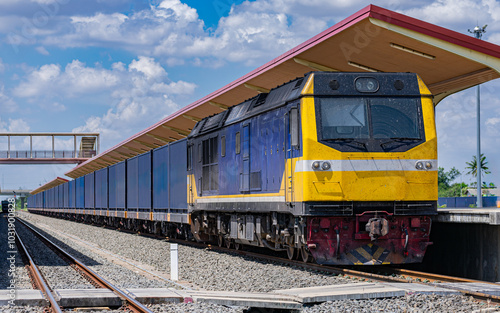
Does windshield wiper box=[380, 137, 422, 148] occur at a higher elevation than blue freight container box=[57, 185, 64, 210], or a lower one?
higher

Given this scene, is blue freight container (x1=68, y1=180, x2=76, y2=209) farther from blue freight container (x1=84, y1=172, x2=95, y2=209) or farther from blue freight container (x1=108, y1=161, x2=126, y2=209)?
blue freight container (x1=108, y1=161, x2=126, y2=209)

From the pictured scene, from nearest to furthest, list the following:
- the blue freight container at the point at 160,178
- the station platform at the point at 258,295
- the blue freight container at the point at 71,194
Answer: the station platform at the point at 258,295 → the blue freight container at the point at 160,178 → the blue freight container at the point at 71,194

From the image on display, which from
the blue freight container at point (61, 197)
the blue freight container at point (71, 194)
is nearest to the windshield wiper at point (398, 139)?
the blue freight container at point (71, 194)

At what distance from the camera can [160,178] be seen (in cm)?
2555

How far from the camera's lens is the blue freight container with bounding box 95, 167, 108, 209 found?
1540 inches

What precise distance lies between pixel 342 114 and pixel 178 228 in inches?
513

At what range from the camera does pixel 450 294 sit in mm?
9109

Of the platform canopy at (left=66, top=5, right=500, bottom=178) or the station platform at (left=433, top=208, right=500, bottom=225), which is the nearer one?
the station platform at (left=433, top=208, right=500, bottom=225)

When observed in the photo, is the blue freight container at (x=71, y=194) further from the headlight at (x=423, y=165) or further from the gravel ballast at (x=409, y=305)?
the gravel ballast at (x=409, y=305)

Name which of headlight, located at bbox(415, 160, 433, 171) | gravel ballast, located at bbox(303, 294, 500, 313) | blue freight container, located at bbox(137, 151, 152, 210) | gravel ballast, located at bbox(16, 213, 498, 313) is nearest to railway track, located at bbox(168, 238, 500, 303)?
gravel ballast, located at bbox(16, 213, 498, 313)

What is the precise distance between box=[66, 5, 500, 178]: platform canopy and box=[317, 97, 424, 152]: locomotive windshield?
154 cm

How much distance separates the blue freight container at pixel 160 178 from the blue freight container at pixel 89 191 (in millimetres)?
18379

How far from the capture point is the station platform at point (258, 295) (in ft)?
29.2

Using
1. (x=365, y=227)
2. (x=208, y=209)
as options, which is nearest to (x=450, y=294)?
(x=365, y=227)
